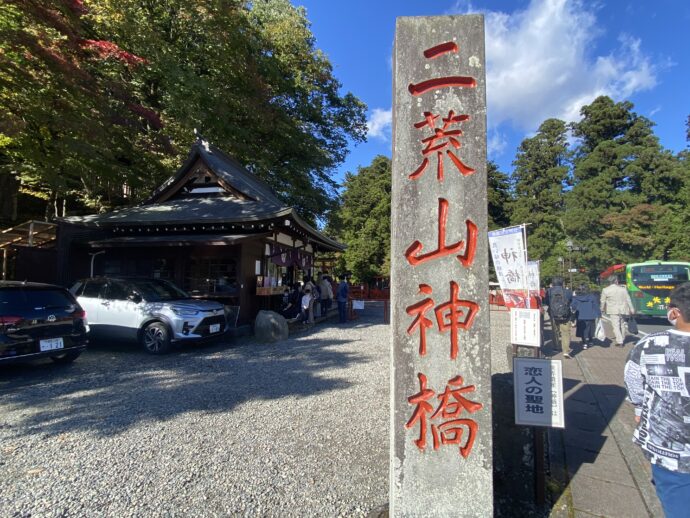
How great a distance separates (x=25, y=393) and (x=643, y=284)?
1959cm

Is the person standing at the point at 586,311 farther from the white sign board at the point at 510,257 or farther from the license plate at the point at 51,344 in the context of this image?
the license plate at the point at 51,344

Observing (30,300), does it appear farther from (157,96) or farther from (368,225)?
(368,225)

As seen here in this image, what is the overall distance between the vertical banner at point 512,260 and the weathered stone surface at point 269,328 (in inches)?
202

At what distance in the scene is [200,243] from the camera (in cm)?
1049

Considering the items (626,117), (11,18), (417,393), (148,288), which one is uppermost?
(626,117)

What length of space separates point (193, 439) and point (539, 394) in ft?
10.6

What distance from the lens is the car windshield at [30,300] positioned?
19.6ft

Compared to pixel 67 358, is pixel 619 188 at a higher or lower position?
higher

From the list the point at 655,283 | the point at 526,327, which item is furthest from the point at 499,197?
the point at 526,327

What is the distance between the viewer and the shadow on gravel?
15.3 feet

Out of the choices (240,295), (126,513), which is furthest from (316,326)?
(126,513)

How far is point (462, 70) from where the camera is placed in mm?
2766

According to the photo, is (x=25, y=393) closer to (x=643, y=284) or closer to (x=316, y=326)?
(x=316, y=326)

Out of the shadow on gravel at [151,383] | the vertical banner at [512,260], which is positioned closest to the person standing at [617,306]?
the vertical banner at [512,260]
